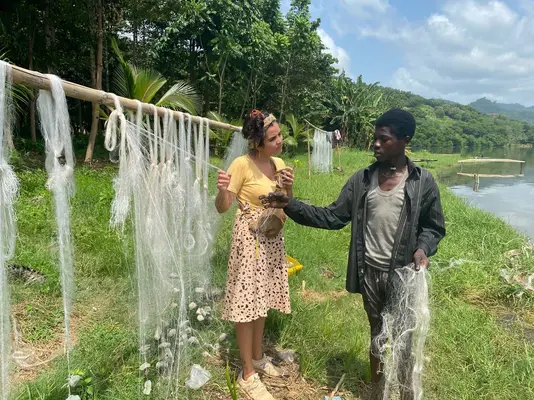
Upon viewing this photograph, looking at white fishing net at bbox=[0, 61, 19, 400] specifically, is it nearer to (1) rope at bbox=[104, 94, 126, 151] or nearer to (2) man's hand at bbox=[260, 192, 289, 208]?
(1) rope at bbox=[104, 94, 126, 151]

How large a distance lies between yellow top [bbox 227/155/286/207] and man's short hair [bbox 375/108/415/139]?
0.77 m

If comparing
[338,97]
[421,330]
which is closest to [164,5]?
[421,330]

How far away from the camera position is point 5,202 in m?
1.49

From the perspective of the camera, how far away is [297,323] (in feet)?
11.0

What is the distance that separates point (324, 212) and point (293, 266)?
2.31m

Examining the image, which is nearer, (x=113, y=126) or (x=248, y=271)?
(x=113, y=126)

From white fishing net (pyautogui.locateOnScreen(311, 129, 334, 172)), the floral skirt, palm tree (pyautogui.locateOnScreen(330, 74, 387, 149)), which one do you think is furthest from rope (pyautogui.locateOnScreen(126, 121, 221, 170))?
palm tree (pyautogui.locateOnScreen(330, 74, 387, 149))

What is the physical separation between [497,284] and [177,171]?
14.3ft

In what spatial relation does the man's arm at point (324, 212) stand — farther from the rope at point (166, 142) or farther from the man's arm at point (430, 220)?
the rope at point (166, 142)

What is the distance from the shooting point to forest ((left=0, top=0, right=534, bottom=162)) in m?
9.26

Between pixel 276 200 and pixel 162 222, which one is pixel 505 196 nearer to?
pixel 276 200

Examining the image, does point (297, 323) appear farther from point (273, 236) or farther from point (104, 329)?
point (104, 329)

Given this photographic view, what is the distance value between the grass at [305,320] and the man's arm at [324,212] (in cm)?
123

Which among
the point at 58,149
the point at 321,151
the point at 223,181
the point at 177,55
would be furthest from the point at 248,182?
the point at 177,55
